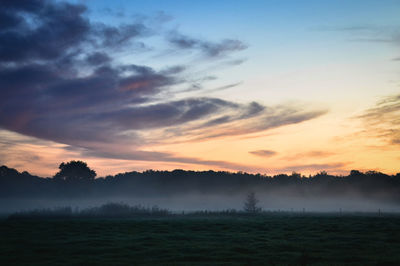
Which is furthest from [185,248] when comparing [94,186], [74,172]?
[94,186]

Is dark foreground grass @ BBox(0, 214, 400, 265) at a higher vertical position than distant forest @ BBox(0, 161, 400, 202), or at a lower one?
lower

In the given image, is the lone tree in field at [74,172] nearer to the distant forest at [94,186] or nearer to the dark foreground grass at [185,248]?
the distant forest at [94,186]

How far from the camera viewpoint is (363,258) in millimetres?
25938

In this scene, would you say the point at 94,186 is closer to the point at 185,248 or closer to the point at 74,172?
the point at 74,172

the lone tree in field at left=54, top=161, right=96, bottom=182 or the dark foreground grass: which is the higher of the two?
the lone tree in field at left=54, top=161, right=96, bottom=182

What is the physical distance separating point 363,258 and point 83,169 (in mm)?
128208

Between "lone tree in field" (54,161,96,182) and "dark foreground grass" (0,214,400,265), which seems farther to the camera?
"lone tree in field" (54,161,96,182)

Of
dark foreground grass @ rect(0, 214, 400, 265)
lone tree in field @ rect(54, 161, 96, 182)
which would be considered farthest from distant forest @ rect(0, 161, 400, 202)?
dark foreground grass @ rect(0, 214, 400, 265)

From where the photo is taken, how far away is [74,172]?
13912 cm

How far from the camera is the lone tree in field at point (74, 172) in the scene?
13838 cm

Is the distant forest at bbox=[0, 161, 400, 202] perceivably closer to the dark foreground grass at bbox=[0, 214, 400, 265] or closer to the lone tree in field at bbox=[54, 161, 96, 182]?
the lone tree in field at bbox=[54, 161, 96, 182]

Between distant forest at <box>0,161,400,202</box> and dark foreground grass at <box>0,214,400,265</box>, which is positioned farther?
distant forest at <box>0,161,400,202</box>

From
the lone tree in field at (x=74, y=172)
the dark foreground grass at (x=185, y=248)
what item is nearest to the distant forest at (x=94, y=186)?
the lone tree in field at (x=74, y=172)

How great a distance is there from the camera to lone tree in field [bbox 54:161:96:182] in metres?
138
